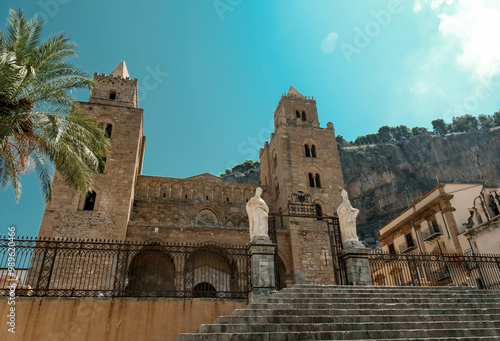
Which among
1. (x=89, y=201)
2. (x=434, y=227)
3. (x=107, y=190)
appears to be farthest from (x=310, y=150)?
(x=89, y=201)

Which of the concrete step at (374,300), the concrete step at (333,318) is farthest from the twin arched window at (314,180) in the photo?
the concrete step at (333,318)

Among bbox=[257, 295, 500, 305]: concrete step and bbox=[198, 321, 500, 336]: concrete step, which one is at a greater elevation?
bbox=[257, 295, 500, 305]: concrete step

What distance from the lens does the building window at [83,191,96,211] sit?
20.8 m

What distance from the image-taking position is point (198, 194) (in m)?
26.7

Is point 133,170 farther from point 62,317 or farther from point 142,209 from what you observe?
point 62,317

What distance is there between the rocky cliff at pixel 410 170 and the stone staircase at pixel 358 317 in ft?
127

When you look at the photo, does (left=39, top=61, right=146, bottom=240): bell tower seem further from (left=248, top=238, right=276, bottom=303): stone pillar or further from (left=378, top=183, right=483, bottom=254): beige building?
(left=378, top=183, right=483, bottom=254): beige building

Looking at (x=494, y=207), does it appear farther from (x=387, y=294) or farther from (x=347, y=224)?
(x=387, y=294)

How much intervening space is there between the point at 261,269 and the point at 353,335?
3.65 metres

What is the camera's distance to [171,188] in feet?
86.5

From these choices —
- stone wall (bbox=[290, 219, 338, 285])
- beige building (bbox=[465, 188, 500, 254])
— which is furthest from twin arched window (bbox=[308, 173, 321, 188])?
beige building (bbox=[465, 188, 500, 254])

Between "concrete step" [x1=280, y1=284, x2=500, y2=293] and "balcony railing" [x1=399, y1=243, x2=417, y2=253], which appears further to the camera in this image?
"balcony railing" [x1=399, y1=243, x2=417, y2=253]

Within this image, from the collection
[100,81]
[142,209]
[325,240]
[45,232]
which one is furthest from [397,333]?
[100,81]

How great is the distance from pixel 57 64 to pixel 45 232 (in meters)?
10.9
